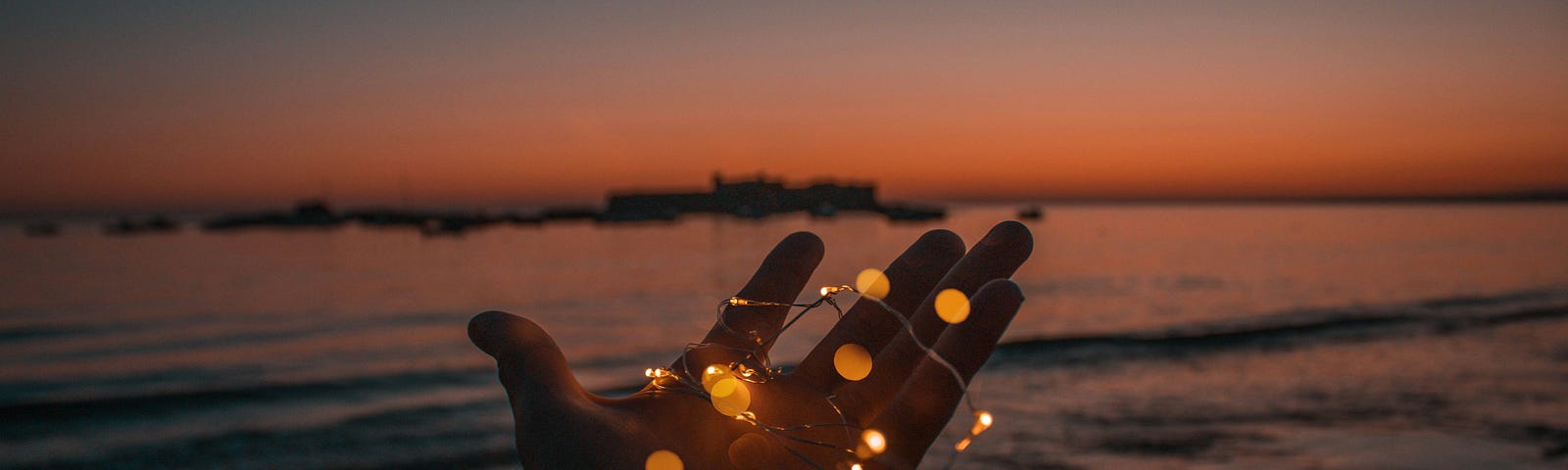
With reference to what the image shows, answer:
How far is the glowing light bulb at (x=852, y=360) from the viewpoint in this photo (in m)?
2.31

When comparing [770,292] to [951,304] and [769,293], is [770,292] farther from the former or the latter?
[951,304]

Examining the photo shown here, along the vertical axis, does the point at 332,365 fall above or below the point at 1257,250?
below

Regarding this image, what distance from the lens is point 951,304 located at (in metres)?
2.01

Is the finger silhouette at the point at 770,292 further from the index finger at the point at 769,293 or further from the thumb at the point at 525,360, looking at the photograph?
the thumb at the point at 525,360

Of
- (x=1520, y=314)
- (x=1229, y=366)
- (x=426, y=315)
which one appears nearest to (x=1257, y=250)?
(x=1520, y=314)

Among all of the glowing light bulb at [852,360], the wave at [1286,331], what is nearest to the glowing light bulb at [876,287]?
the glowing light bulb at [852,360]

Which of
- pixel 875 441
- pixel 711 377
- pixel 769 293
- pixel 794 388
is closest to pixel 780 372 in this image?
pixel 794 388

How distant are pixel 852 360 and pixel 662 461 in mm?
612

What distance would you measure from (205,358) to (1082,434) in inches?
417

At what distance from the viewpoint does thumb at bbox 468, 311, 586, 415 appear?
1945 mm

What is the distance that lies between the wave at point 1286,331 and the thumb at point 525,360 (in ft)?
27.2

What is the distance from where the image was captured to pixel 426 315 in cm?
1634

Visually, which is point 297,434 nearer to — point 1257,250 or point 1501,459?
point 1501,459

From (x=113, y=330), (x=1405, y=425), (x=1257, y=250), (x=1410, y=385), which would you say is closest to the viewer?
(x=1405, y=425)
